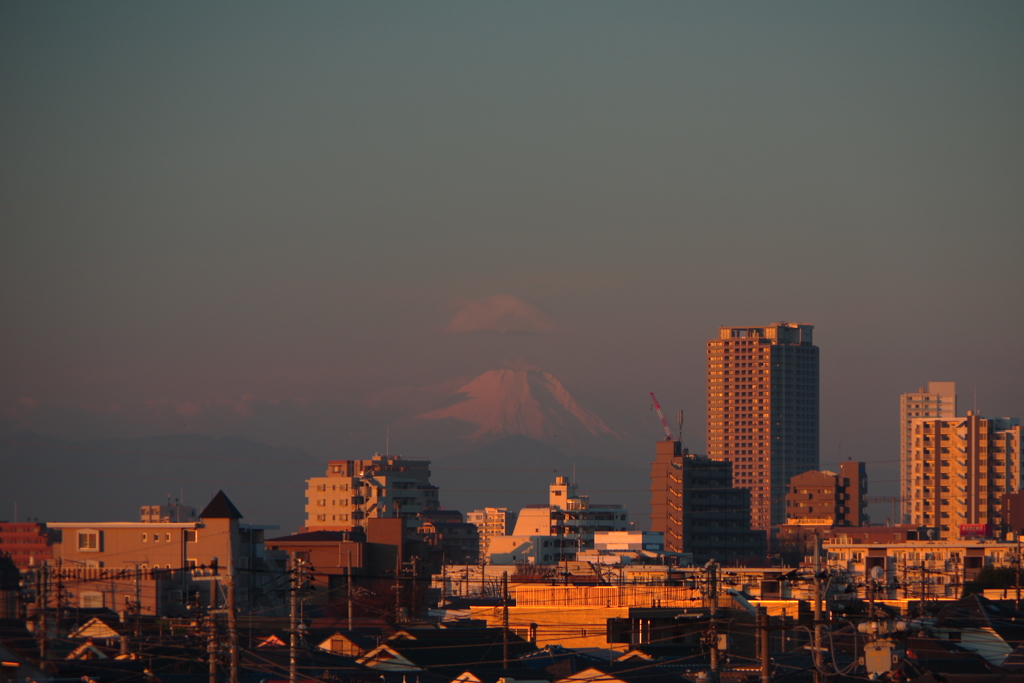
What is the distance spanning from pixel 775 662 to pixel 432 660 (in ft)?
32.9

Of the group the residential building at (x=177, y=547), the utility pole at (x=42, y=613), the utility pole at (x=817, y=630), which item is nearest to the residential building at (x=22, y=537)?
the residential building at (x=177, y=547)

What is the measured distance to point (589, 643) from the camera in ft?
192

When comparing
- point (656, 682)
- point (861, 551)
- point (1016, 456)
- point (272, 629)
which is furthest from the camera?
point (1016, 456)

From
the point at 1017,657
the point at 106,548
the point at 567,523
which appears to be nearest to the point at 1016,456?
the point at 567,523

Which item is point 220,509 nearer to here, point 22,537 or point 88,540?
point 88,540

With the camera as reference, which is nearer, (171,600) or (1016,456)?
(171,600)

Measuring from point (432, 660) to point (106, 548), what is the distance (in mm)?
40528

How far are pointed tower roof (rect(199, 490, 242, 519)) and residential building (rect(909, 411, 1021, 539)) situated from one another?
374 ft

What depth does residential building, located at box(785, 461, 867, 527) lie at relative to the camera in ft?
611

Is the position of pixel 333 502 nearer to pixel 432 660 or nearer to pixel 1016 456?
pixel 1016 456

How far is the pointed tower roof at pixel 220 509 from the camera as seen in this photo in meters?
73.1

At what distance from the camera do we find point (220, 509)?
7338cm

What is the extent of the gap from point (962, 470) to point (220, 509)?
399 feet

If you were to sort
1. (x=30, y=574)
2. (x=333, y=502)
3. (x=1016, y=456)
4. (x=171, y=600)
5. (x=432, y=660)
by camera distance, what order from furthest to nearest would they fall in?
(x=1016, y=456)
(x=333, y=502)
(x=171, y=600)
(x=30, y=574)
(x=432, y=660)
